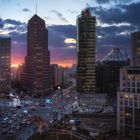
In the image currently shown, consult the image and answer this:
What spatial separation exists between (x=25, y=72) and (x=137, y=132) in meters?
78.9

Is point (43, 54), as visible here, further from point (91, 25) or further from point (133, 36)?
point (133, 36)

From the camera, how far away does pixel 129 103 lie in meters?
50.0

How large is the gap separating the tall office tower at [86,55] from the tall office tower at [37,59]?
14.3m

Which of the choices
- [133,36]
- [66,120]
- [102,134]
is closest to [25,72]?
[133,36]

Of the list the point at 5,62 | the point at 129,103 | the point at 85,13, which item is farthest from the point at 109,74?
the point at 129,103

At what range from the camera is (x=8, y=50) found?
128250 mm

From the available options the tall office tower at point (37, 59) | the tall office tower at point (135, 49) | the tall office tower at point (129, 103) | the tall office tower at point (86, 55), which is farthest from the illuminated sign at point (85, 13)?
the tall office tower at point (129, 103)

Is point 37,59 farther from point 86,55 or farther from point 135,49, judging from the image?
point 135,49

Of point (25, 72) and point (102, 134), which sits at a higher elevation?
point (25, 72)

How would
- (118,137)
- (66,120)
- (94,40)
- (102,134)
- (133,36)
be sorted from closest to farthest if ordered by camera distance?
1. (118,137)
2. (102,134)
3. (66,120)
4. (94,40)
5. (133,36)

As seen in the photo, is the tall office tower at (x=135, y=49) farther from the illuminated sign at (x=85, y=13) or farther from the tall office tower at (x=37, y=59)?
the tall office tower at (x=37, y=59)

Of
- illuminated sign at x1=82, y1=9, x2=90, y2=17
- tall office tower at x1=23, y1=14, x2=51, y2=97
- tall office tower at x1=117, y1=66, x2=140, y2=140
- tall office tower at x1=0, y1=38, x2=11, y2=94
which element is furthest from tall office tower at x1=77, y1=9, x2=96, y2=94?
tall office tower at x1=117, y1=66, x2=140, y2=140

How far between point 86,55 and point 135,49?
17.6 metres

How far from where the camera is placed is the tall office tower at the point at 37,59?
358 ft
